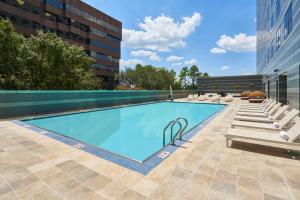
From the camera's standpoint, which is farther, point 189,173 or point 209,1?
point 209,1

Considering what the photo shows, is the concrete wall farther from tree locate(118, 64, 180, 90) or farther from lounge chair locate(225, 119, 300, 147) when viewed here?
tree locate(118, 64, 180, 90)

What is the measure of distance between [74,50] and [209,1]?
16.2m

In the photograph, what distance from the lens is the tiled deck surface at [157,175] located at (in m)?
2.93

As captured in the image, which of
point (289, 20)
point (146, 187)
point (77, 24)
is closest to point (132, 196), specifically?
point (146, 187)

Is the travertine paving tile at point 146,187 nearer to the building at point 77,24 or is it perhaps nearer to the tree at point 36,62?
the tree at point 36,62

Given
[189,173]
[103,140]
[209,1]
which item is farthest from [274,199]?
[209,1]

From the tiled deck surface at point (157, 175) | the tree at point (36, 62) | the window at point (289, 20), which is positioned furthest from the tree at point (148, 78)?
the tiled deck surface at point (157, 175)

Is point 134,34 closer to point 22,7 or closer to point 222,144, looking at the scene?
point 22,7

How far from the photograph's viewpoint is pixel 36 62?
1700cm

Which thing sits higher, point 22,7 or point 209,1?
point 22,7

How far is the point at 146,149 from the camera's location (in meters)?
6.41

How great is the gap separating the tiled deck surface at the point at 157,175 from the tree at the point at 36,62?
48.3 feet

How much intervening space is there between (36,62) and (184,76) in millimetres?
50903

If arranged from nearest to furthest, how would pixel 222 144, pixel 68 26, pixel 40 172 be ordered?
pixel 40 172 < pixel 222 144 < pixel 68 26
